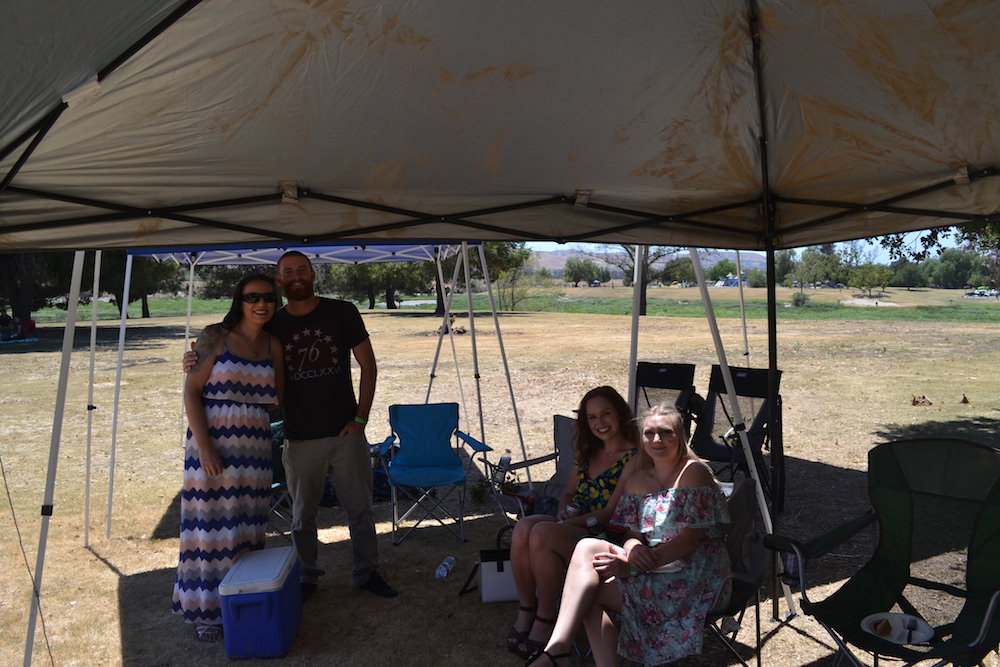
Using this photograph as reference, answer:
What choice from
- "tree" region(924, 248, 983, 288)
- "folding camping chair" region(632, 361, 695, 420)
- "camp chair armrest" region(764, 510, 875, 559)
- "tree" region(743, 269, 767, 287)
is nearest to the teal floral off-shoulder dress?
"camp chair armrest" region(764, 510, 875, 559)

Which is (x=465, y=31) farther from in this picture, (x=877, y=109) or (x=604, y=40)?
(x=877, y=109)

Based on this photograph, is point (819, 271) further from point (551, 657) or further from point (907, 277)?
point (551, 657)

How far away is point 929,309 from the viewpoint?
33000 mm

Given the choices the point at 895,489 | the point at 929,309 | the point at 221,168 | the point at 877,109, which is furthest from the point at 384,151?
the point at 929,309

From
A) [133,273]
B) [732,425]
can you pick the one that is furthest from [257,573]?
[133,273]

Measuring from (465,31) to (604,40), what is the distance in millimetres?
467

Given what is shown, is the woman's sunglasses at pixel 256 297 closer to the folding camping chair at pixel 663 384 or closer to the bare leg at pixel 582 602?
the bare leg at pixel 582 602

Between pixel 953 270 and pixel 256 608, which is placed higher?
pixel 953 270

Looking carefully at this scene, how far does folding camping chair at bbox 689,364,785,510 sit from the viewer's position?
4.95 m

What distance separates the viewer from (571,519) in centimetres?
323

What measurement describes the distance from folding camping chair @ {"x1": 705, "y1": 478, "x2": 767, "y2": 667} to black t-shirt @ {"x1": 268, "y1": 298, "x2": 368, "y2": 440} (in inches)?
73.2

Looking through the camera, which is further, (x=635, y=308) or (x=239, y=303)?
(x=635, y=308)

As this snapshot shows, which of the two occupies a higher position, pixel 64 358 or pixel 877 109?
pixel 877 109

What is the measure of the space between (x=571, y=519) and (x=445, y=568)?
1231 mm
